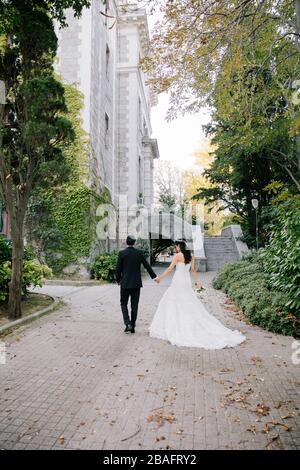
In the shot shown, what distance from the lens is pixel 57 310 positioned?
906cm

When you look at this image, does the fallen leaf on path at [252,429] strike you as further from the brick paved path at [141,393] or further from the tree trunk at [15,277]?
the tree trunk at [15,277]

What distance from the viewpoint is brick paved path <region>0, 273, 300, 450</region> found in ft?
10.5

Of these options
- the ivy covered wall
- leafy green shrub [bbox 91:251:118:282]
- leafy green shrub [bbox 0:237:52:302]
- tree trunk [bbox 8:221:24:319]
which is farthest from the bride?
the ivy covered wall

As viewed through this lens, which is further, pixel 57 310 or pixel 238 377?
pixel 57 310

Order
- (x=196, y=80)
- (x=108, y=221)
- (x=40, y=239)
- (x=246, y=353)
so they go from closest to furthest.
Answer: (x=246, y=353)
(x=196, y=80)
(x=40, y=239)
(x=108, y=221)

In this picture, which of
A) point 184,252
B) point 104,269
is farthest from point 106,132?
point 184,252

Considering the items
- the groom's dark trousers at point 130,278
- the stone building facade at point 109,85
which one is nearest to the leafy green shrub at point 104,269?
the stone building facade at point 109,85

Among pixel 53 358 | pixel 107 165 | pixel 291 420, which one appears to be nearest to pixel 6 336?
pixel 53 358

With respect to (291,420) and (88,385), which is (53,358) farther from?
(291,420)

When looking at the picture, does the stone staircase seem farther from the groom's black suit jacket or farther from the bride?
the groom's black suit jacket

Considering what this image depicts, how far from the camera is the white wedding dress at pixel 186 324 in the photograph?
6207 millimetres

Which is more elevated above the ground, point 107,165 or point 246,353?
point 107,165
